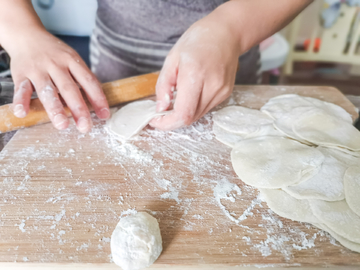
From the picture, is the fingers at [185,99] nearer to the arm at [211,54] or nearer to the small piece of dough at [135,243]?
the arm at [211,54]

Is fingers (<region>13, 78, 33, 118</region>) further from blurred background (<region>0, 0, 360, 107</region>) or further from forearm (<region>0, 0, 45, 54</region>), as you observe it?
blurred background (<region>0, 0, 360, 107</region>)

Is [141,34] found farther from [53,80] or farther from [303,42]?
[303,42]

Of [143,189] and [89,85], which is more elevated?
[89,85]

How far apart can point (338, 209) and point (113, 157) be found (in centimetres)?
71

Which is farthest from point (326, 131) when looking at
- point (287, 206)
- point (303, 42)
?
point (303, 42)

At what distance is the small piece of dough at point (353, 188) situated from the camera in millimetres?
736

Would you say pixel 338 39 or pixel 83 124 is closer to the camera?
pixel 83 124

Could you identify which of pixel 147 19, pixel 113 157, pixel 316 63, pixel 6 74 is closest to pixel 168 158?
pixel 113 157

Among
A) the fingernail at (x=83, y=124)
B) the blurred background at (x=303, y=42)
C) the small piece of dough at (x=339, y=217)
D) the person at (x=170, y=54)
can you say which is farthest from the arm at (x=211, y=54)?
the blurred background at (x=303, y=42)

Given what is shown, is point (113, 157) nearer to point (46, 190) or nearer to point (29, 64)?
point (46, 190)

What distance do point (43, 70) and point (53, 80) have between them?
1.9 inches

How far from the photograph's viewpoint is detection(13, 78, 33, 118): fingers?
0.88m

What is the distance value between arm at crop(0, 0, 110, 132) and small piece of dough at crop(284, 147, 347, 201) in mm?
708

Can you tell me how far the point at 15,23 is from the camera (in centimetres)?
101
